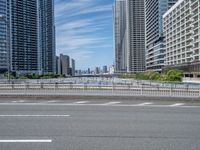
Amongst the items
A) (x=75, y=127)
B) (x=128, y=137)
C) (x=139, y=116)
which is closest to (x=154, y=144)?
(x=128, y=137)

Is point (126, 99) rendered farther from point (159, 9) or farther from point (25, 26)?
point (159, 9)

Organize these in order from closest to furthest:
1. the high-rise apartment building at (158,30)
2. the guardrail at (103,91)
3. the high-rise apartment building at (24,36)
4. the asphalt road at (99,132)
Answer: the asphalt road at (99,132), the guardrail at (103,91), the high-rise apartment building at (24,36), the high-rise apartment building at (158,30)

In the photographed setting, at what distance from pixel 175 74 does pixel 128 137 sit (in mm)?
76765

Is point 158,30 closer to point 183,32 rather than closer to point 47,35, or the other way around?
point 183,32

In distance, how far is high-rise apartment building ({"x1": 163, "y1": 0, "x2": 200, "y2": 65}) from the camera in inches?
4899

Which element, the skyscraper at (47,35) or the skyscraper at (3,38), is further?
the skyscraper at (47,35)

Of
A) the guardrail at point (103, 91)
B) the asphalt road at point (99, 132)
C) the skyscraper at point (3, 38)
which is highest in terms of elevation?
the skyscraper at point (3, 38)

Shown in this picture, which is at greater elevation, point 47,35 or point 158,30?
point 158,30

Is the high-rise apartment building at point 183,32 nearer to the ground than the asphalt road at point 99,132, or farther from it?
farther from it

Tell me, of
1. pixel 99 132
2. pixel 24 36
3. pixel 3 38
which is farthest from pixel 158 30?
pixel 99 132

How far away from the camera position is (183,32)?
142625mm

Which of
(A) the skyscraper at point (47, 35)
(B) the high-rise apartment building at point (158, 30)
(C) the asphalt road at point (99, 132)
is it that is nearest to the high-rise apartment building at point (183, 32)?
(B) the high-rise apartment building at point (158, 30)

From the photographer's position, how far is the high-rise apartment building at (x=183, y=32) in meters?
124

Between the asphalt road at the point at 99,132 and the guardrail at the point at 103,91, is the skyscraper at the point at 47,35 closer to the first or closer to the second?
the guardrail at the point at 103,91
